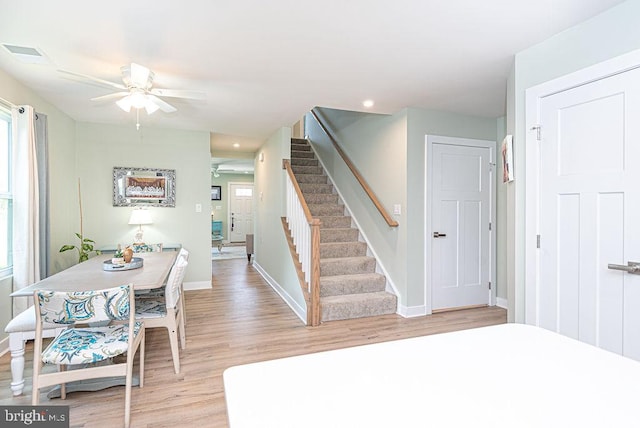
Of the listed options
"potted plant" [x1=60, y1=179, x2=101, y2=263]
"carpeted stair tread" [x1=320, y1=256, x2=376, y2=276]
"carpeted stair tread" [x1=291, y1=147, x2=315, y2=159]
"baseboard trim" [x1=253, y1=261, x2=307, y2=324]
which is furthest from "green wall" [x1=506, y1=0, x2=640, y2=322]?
"potted plant" [x1=60, y1=179, x2=101, y2=263]

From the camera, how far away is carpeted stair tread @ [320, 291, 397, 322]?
3598mm

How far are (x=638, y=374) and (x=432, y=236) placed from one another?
3046 mm

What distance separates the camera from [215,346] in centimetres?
296

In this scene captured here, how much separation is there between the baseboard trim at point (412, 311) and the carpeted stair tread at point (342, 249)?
925 mm

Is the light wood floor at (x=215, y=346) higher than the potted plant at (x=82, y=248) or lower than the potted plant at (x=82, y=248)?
lower

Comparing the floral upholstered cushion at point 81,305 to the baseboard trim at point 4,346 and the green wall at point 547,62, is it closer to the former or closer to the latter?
the baseboard trim at point 4,346

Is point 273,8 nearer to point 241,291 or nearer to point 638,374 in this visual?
point 638,374

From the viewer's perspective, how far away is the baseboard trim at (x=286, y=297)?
3655 millimetres

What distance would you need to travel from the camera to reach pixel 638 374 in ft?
2.75

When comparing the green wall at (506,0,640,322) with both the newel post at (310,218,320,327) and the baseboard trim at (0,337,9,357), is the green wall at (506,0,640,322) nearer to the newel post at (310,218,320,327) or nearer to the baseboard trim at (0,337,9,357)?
the newel post at (310,218,320,327)

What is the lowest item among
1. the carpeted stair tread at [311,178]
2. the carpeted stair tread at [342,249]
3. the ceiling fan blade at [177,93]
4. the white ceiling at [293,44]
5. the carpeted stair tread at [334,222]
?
the carpeted stair tread at [342,249]

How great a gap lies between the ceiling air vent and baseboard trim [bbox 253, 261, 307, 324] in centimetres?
294

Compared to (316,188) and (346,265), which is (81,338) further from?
(316,188)

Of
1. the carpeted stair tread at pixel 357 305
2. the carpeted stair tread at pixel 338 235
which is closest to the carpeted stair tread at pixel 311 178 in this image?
the carpeted stair tread at pixel 338 235
